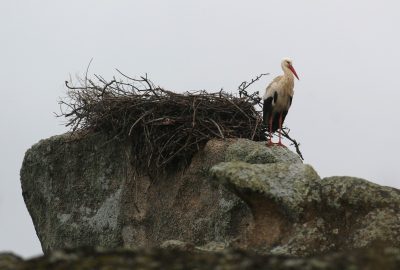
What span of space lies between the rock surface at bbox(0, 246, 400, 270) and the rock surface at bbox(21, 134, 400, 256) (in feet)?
9.04

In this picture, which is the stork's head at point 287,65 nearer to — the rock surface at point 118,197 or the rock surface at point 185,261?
the rock surface at point 118,197

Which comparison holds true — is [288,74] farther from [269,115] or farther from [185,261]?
[185,261]

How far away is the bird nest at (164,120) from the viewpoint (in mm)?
11125

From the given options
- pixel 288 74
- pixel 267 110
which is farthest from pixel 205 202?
pixel 288 74

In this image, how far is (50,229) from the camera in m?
11.5

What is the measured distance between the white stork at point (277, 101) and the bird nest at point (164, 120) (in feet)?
0.52

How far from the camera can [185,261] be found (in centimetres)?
391

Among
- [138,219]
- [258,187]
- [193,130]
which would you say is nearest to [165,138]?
[193,130]

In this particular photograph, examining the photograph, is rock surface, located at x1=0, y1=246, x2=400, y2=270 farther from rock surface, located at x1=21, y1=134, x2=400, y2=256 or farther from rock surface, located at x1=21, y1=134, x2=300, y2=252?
rock surface, located at x1=21, y1=134, x2=300, y2=252

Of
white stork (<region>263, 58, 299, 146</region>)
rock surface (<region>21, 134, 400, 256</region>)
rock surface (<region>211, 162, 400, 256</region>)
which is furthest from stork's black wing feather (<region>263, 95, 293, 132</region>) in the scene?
rock surface (<region>211, 162, 400, 256</region>)

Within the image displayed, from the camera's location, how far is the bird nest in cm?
1112

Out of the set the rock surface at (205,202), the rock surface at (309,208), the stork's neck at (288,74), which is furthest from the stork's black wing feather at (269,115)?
the rock surface at (309,208)

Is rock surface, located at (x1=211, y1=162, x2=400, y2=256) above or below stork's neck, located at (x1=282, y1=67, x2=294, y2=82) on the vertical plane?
below

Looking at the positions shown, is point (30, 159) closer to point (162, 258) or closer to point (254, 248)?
point (254, 248)
